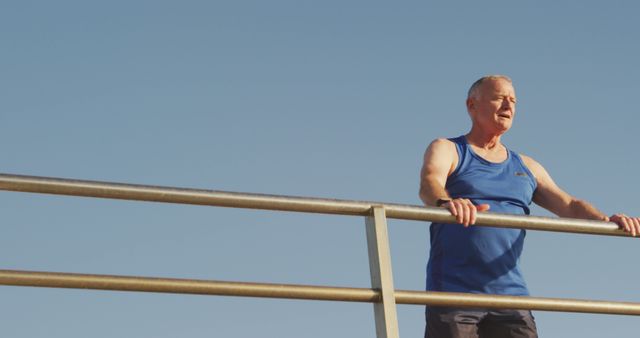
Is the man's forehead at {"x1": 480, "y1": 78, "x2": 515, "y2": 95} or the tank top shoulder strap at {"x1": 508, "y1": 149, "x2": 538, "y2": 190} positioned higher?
the man's forehead at {"x1": 480, "y1": 78, "x2": 515, "y2": 95}

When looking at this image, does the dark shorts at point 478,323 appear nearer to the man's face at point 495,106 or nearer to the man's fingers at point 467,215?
the man's fingers at point 467,215

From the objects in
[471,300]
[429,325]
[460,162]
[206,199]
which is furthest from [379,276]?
[460,162]

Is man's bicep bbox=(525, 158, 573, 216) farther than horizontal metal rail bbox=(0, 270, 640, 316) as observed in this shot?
Yes

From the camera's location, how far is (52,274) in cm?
302

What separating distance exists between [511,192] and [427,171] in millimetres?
424

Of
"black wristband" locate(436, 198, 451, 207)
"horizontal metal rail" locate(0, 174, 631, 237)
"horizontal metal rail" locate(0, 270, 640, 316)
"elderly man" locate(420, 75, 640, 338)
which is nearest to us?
"horizontal metal rail" locate(0, 270, 640, 316)

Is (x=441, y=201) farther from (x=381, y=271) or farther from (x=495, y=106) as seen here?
(x=495, y=106)

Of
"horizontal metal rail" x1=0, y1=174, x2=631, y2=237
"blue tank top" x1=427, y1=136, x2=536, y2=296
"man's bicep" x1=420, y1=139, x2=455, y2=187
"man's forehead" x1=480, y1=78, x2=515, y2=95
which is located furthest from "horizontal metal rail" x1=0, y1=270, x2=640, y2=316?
"man's forehead" x1=480, y1=78, x2=515, y2=95

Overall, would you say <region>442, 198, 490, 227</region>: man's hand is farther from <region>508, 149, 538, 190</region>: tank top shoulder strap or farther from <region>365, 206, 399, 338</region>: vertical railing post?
<region>508, 149, 538, 190</region>: tank top shoulder strap

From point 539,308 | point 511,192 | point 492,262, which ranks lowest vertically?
point 539,308

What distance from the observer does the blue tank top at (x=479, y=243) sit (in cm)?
439

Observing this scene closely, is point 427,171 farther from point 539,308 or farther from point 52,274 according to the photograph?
point 52,274

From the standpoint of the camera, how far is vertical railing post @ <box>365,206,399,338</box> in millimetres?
3439

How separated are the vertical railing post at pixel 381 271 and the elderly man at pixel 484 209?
55 centimetres
